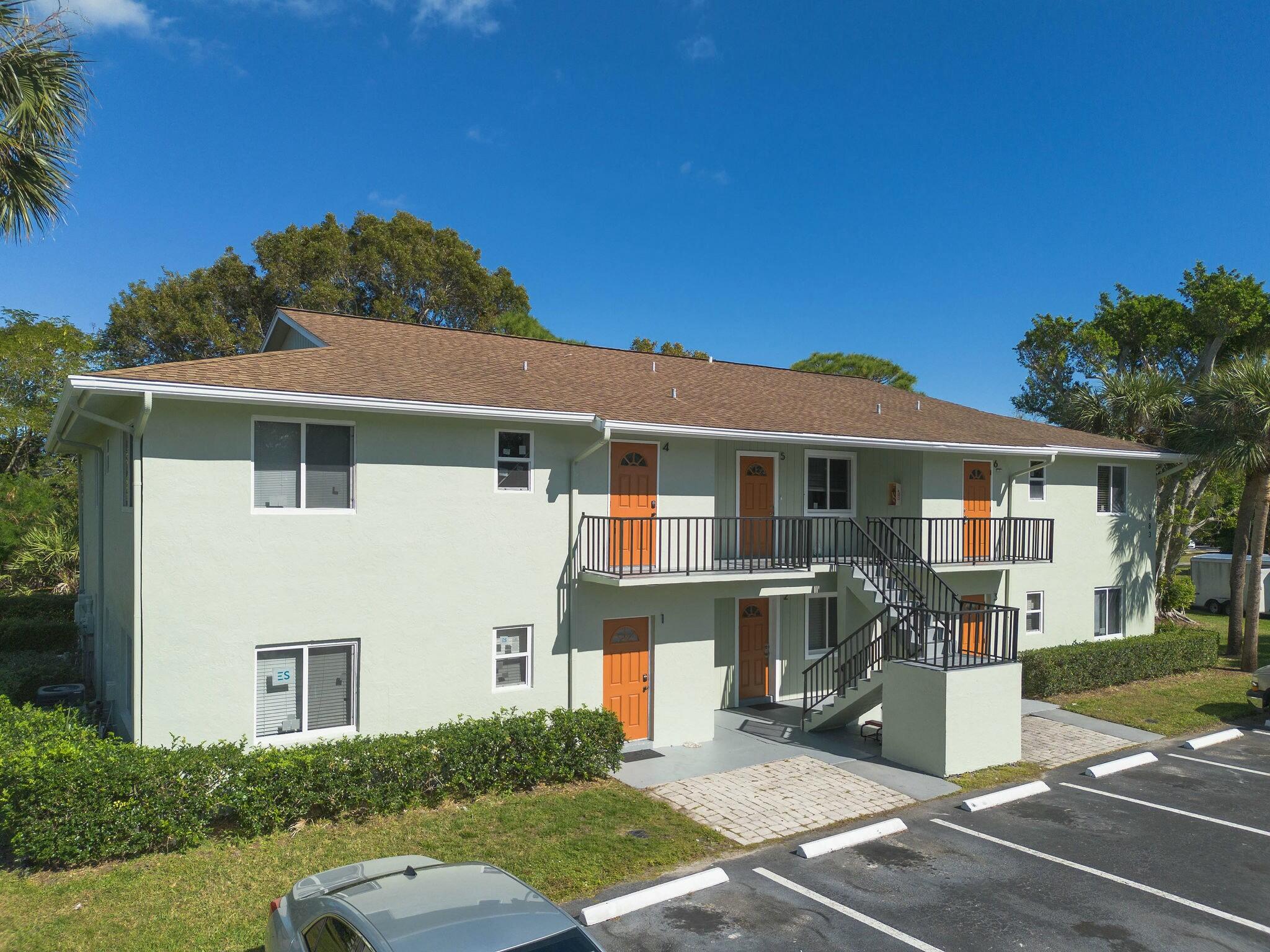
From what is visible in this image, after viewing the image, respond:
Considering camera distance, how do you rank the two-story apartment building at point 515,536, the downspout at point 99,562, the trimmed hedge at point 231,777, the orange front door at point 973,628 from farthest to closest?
1. the downspout at point 99,562
2. the orange front door at point 973,628
3. the two-story apartment building at point 515,536
4. the trimmed hedge at point 231,777

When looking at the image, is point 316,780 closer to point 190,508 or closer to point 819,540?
point 190,508

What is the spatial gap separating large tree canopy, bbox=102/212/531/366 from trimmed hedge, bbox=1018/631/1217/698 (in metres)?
27.5

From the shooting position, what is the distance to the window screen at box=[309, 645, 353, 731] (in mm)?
10602

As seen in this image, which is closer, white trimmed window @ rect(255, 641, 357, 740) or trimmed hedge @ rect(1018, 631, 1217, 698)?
white trimmed window @ rect(255, 641, 357, 740)

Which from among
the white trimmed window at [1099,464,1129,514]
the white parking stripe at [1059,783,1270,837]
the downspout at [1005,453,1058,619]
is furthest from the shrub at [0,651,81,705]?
the white trimmed window at [1099,464,1129,514]

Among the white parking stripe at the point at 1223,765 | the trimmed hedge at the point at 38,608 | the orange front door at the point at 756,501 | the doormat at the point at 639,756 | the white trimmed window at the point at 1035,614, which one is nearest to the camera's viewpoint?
the white parking stripe at the point at 1223,765

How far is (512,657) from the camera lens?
1212 centimetres

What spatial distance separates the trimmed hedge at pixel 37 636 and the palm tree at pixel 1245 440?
2787 cm

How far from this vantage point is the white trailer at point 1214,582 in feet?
104

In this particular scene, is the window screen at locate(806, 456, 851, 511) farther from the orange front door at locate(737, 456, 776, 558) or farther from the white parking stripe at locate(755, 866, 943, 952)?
the white parking stripe at locate(755, 866, 943, 952)

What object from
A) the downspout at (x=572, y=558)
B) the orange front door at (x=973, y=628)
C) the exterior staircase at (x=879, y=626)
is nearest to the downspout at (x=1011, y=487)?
the orange front door at (x=973, y=628)

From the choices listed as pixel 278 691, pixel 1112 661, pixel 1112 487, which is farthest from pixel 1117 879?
pixel 1112 487

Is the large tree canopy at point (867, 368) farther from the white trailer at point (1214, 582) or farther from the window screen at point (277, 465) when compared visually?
the window screen at point (277, 465)

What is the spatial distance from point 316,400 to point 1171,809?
1278 cm
